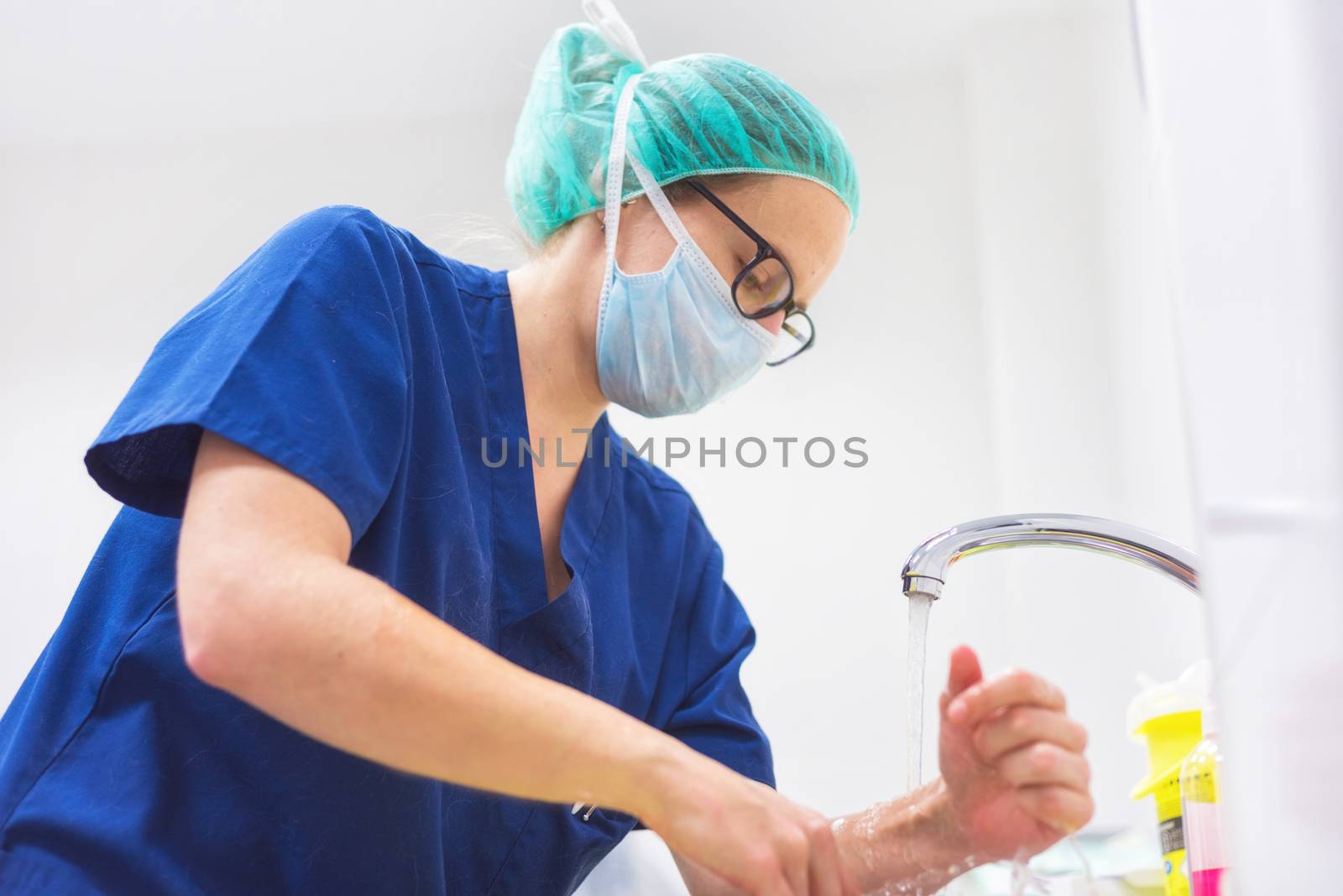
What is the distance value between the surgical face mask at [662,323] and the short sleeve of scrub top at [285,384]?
1.04 ft

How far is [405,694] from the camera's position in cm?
64

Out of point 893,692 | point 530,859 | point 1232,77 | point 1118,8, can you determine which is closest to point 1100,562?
point 893,692

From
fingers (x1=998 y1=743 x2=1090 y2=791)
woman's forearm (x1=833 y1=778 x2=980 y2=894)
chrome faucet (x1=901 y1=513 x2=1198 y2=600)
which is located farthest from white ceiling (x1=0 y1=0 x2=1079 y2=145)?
fingers (x1=998 y1=743 x2=1090 y2=791)

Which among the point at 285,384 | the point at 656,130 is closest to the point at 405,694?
the point at 285,384

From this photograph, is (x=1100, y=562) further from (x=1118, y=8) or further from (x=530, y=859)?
(x=530, y=859)

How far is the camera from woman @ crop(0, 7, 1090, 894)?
2.15 ft

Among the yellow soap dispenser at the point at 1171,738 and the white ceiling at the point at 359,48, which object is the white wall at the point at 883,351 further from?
the yellow soap dispenser at the point at 1171,738

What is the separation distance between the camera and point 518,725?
2.11 ft

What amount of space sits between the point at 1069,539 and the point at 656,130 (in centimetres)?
58

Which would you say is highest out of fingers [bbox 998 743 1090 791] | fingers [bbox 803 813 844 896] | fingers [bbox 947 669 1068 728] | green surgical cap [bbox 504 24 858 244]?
green surgical cap [bbox 504 24 858 244]

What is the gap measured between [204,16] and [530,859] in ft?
6.84

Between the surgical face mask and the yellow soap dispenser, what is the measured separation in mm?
523

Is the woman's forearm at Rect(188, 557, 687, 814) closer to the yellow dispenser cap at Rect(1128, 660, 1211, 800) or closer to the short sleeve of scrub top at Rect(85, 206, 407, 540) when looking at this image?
the short sleeve of scrub top at Rect(85, 206, 407, 540)

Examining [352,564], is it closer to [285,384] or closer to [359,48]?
[285,384]
